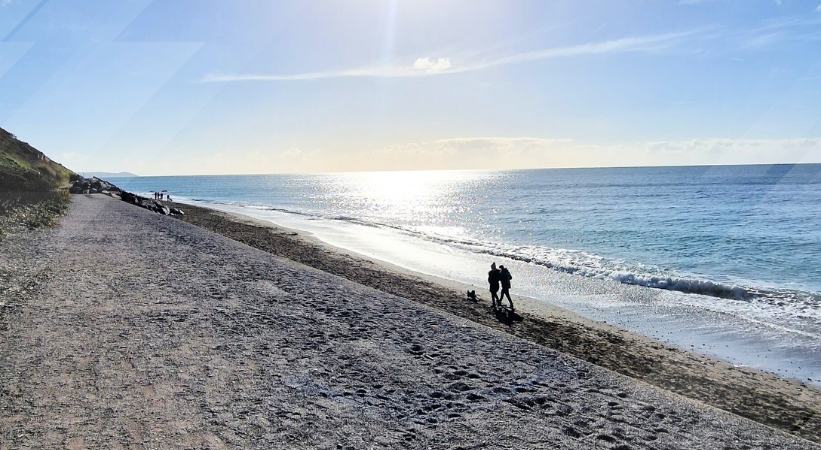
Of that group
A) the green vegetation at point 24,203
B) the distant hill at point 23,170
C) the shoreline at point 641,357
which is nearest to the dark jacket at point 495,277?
the shoreline at point 641,357

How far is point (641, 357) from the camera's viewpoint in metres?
13.2

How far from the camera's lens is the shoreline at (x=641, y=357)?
33.8 ft

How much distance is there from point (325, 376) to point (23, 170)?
44891 millimetres

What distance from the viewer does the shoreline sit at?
405 inches

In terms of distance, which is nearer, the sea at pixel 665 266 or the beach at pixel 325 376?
the beach at pixel 325 376

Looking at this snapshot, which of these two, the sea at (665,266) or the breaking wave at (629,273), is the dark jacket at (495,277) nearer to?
the sea at (665,266)

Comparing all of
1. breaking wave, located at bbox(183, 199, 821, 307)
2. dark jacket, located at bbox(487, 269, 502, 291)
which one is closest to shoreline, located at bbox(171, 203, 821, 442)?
dark jacket, located at bbox(487, 269, 502, 291)

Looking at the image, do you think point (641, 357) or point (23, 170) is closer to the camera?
point (641, 357)

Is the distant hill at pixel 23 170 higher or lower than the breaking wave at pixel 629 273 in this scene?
higher

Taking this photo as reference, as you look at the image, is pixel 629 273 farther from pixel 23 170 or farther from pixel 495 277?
pixel 23 170

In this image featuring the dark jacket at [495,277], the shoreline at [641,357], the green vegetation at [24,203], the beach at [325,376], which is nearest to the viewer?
the beach at [325,376]

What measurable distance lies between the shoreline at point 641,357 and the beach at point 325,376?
0.25 feet

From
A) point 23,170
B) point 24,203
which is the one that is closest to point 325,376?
point 24,203

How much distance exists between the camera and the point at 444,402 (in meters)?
8.74
